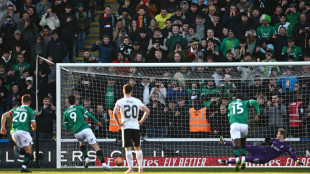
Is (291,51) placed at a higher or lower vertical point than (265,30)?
lower

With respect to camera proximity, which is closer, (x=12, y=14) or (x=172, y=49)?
(x=172, y=49)

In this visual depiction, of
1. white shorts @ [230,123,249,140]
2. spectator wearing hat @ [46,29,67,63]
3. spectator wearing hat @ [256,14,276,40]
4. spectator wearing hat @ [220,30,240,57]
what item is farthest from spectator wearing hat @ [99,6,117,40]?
white shorts @ [230,123,249,140]

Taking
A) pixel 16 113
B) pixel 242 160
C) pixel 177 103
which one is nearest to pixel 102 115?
pixel 177 103

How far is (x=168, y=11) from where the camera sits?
22.7 m

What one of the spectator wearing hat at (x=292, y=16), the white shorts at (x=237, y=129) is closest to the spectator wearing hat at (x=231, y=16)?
the spectator wearing hat at (x=292, y=16)

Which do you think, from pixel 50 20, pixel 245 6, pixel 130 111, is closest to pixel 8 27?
pixel 50 20

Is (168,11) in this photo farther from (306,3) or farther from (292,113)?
(292,113)

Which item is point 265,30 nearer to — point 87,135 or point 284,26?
point 284,26

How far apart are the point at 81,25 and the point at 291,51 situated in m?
6.53

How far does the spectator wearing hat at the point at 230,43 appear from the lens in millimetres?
20844

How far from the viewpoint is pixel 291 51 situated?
20750 mm

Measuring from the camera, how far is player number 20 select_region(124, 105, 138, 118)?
48.8ft

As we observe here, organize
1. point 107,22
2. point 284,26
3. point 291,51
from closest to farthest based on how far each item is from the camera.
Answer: point 291,51, point 284,26, point 107,22

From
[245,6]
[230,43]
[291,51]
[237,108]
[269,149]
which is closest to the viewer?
[237,108]
